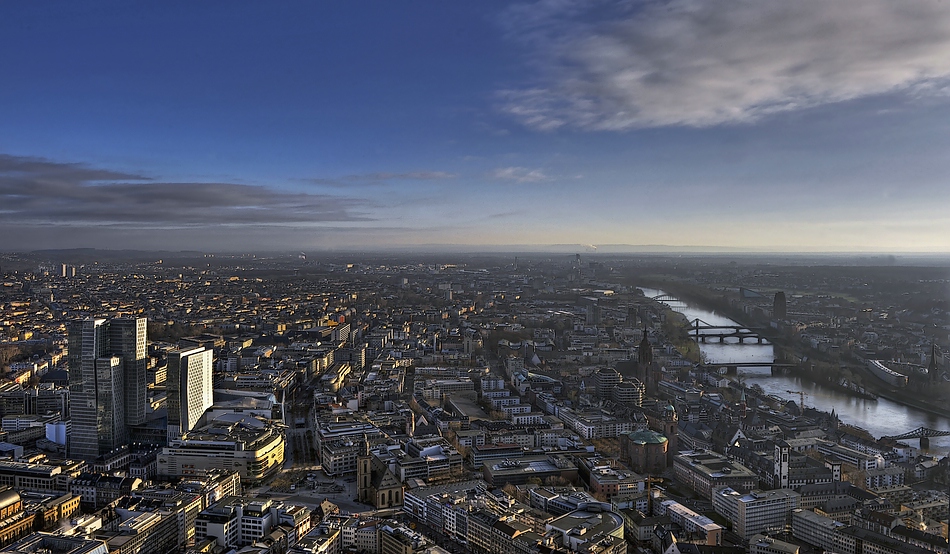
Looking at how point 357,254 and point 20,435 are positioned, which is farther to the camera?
point 357,254

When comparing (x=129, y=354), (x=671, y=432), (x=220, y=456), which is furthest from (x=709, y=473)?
(x=129, y=354)

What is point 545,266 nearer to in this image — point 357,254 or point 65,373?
point 65,373

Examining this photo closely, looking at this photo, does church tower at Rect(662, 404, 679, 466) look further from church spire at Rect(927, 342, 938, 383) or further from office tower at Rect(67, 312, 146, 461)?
office tower at Rect(67, 312, 146, 461)

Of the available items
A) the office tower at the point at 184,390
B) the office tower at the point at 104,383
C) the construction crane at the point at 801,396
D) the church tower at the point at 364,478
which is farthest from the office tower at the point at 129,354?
the construction crane at the point at 801,396

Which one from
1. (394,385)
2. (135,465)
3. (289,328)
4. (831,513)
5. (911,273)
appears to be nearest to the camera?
(831,513)

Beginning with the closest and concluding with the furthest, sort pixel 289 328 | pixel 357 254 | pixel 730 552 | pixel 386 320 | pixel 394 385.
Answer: pixel 730 552, pixel 394 385, pixel 289 328, pixel 386 320, pixel 357 254

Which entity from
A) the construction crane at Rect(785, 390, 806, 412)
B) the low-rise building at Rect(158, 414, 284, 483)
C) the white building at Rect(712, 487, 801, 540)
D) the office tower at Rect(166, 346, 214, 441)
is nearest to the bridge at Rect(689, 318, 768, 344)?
the construction crane at Rect(785, 390, 806, 412)

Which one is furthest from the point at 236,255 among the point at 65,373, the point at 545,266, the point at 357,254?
the point at 65,373
